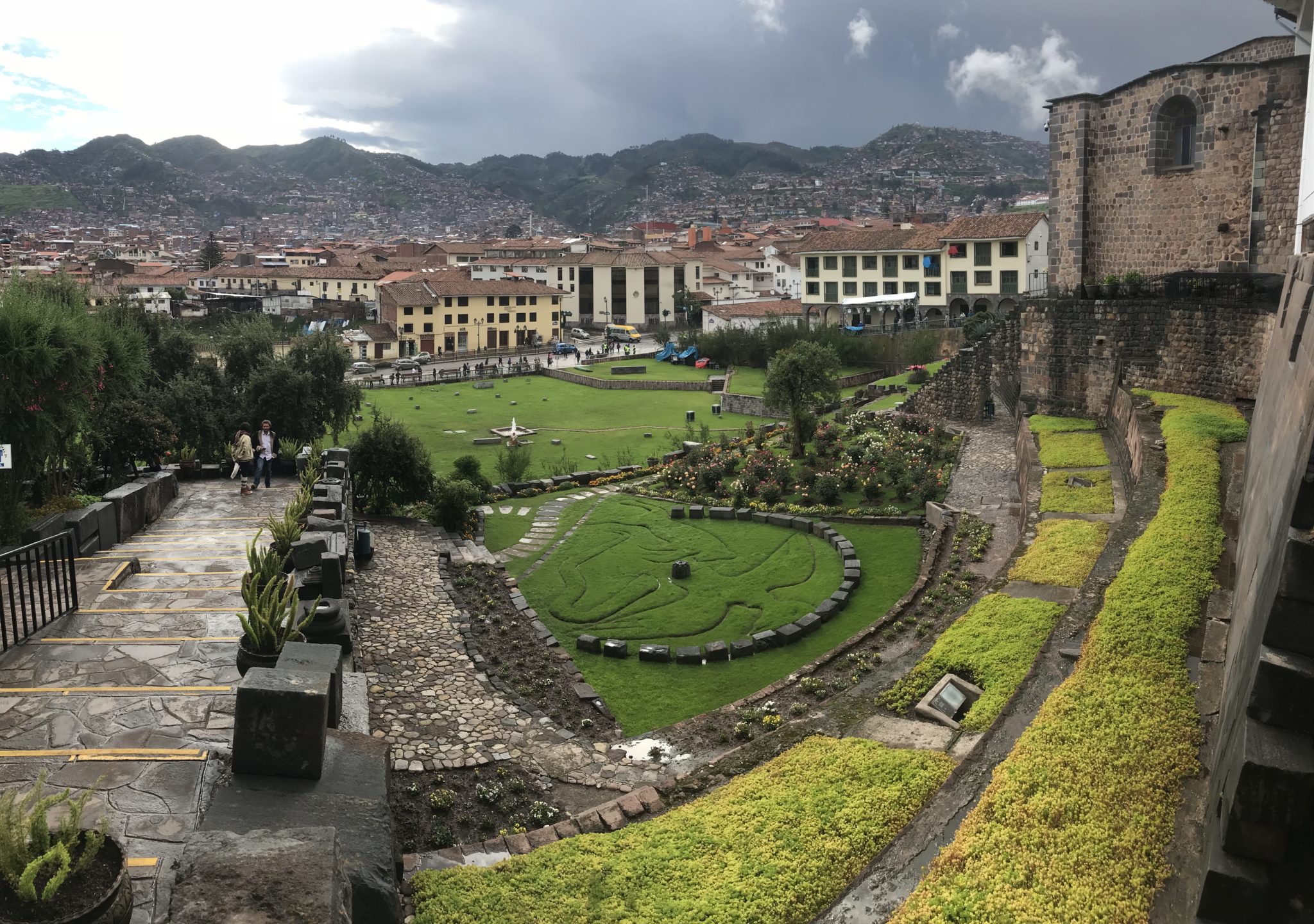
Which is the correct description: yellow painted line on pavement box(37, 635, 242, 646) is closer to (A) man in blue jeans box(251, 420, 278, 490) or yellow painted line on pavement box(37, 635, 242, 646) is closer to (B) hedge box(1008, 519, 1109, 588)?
(A) man in blue jeans box(251, 420, 278, 490)

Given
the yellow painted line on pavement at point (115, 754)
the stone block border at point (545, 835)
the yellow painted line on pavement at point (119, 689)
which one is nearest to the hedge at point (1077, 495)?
the stone block border at point (545, 835)

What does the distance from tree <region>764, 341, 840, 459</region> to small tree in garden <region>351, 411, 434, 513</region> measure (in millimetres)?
11113

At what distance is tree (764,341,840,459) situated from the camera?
3066cm

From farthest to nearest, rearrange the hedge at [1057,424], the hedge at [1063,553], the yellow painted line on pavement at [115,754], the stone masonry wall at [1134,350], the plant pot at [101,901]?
the hedge at [1057,424] → the stone masonry wall at [1134,350] → the hedge at [1063,553] → the yellow painted line on pavement at [115,754] → the plant pot at [101,901]

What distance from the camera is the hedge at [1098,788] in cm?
659

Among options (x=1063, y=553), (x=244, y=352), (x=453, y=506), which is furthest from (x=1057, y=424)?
(x=244, y=352)

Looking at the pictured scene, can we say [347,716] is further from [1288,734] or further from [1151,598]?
[1151,598]

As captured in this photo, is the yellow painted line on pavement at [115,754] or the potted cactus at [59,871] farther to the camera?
the yellow painted line on pavement at [115,754]

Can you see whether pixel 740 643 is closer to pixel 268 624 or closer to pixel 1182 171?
pixel 268 624

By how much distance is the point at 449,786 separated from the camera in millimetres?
10766

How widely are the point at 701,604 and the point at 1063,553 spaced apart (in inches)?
261

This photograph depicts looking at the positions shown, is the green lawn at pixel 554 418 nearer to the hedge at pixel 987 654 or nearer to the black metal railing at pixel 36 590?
the black metal railing at pixel 36 590

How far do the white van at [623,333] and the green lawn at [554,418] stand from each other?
26.8 meters

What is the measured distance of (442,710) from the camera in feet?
43.1
